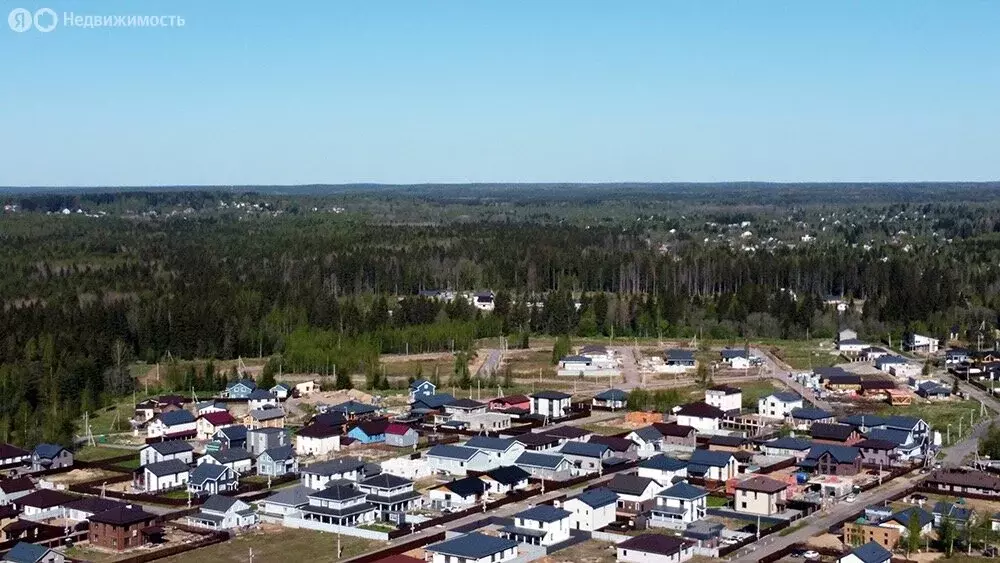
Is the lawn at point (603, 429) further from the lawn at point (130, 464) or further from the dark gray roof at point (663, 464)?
the lawn at point (130, 464)

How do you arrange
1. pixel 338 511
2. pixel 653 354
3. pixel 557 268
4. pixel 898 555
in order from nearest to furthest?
pixel 898 555, pixel 338 511, pixel 653 354, pixel 557 268

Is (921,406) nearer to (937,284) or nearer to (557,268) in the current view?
(937,284)

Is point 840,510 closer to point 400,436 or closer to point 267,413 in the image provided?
point 400,436

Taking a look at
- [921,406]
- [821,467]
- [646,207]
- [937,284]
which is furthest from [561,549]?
[646,207]

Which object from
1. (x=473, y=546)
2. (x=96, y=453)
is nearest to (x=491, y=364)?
(x=96, y=453)

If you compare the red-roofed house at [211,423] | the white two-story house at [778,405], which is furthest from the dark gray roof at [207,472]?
the white two-story house at [778,405]
